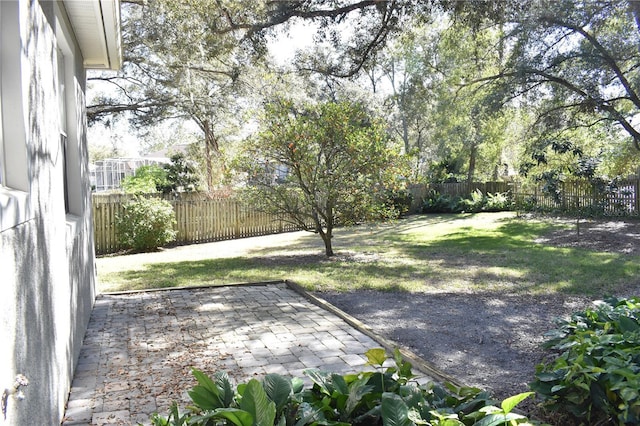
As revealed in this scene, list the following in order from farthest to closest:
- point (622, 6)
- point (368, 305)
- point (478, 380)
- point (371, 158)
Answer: point (622, 6), point (371, 158), point (368, 305), point (478, 380)

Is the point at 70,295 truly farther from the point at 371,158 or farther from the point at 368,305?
the point at 371,158

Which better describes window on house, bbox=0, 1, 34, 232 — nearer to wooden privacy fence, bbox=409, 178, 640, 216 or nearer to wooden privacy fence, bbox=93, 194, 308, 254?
wooden privacy fence, bbox=93, 194, 308, 254

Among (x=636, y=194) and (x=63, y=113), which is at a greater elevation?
(x=63, y=113)

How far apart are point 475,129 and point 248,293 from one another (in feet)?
67.7

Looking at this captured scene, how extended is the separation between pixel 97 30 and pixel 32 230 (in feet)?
14.2

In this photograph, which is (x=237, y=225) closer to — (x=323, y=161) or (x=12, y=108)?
(x=323, y=161)

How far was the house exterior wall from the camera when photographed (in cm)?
210

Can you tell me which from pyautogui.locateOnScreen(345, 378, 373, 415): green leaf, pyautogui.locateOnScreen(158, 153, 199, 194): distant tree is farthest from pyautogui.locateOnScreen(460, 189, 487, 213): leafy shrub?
pyautogui.locateOnScreen(345, 378, 373, 415): green leaf

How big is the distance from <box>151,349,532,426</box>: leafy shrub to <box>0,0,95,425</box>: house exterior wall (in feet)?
2.29

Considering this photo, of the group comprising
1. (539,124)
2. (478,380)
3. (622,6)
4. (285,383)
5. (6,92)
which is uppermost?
(622,6)

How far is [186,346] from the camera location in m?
5.24

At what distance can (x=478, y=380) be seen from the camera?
4441mm

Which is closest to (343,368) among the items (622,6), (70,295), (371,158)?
(70,295)

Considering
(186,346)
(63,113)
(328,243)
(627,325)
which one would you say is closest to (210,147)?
(328,243)
